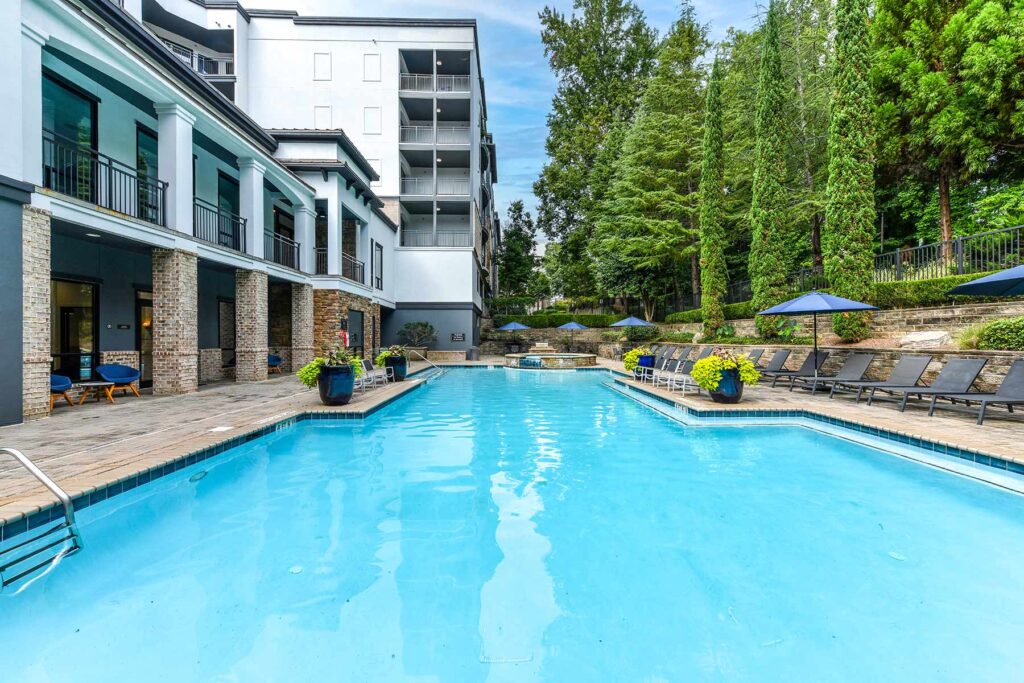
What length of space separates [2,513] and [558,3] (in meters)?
41.8

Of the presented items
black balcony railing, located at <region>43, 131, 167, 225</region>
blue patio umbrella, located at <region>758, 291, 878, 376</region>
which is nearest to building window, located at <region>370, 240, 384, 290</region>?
black balcony railing, located at <region>43, 131, 167, 225</region>

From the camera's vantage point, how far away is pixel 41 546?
3631mm

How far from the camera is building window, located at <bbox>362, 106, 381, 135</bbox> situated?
2531cm

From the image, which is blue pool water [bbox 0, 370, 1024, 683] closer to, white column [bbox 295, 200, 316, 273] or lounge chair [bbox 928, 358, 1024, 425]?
lounge chair [bbox 928, 358, 1024, 425]

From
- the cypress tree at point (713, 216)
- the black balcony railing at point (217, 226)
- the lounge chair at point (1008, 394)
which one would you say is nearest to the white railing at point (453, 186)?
the cypress tree at point (713, 216)

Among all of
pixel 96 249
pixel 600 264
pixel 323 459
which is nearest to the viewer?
pixel 323 459

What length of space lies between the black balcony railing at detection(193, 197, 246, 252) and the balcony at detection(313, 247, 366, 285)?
3245mm

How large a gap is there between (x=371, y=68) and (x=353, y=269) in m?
12.5

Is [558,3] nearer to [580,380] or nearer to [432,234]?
[432,234]

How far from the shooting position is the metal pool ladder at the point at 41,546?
3.22m

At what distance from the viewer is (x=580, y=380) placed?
658 inches

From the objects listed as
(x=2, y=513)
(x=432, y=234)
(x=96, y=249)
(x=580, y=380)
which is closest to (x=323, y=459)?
(x=2, y=513)

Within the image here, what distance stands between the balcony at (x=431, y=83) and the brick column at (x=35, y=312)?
22380 millimetres

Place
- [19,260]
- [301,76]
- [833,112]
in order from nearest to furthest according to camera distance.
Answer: [19,260] → [833,112] → [301,76]
